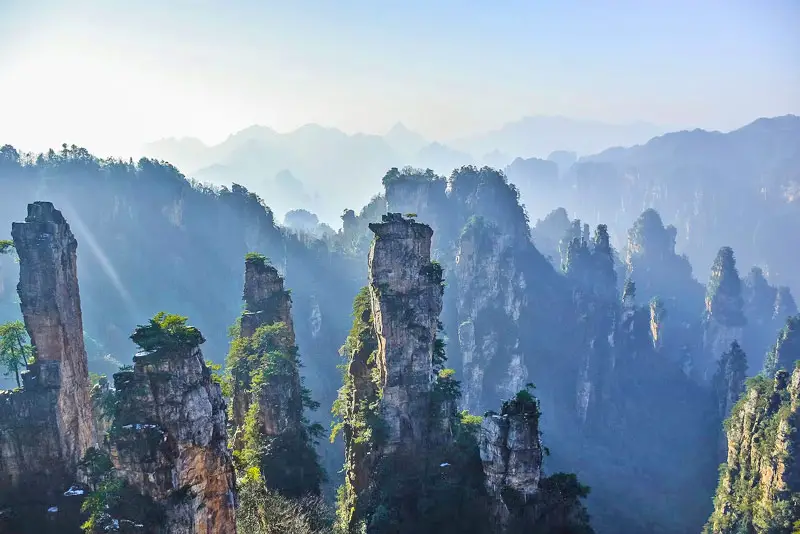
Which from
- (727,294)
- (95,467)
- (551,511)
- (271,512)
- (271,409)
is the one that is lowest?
(551,511)

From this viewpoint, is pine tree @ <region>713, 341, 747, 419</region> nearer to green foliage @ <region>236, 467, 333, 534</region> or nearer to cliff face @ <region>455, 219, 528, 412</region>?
cliff face @ <region>455, 219, 528, 412</region>

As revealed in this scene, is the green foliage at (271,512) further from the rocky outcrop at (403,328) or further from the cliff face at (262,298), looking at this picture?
the cliff face at (262,298)

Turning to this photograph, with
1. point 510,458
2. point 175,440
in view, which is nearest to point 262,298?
point 175,440

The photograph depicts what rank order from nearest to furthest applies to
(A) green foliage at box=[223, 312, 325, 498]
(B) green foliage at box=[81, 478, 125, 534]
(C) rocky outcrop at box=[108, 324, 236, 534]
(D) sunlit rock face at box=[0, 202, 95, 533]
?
(B) green foliage at box=[81, 478, 125, 534] < (C) rocky outcrop at box=[108, 324, 236, 534] < (D) sunlit rock face at box=[0, 202, 95, 533] < (A) green foliage at box=[223, 312, 325, 498]

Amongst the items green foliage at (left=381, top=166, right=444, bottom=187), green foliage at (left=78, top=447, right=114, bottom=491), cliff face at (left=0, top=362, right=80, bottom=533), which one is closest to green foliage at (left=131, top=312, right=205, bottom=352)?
green foliage at (left=78, top=447, right=114, bottom=491)

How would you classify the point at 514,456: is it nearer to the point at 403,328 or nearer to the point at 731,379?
the point at 403,328

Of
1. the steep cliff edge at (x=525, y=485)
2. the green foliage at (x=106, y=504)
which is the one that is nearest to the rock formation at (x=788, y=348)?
the steep cliff edge at (x=525, y=485)

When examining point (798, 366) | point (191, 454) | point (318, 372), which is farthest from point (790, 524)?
point (318, 372)

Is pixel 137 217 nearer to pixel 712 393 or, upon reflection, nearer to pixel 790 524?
pixel 790 524
